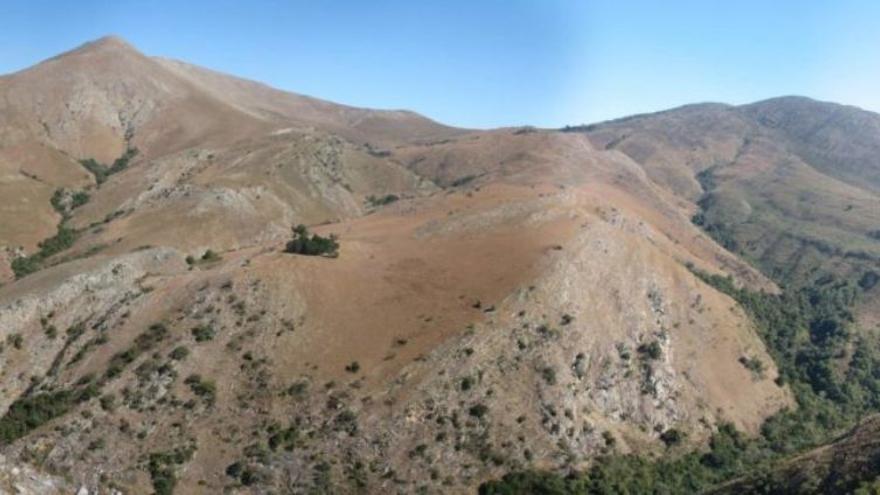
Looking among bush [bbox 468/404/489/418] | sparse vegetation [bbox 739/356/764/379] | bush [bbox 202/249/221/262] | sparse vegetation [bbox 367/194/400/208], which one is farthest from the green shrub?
sparse vegetation [bbox 367/194/400/208]

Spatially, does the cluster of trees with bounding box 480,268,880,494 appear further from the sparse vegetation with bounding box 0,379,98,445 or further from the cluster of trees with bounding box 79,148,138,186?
the cluster of trees with bounding box 79,148,138,186

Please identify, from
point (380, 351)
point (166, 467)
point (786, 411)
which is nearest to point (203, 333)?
point (166, 467)

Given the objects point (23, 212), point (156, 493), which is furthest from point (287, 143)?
point (156, 493)

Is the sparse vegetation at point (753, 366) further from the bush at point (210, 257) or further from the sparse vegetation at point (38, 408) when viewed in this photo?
the sparse vegetation at point (38, 408)

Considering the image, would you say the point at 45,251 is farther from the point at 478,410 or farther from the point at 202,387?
the point at 478,410

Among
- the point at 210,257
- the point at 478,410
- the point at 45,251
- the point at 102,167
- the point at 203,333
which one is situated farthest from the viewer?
the point at 102,167

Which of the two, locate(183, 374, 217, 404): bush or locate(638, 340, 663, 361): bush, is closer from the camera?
locate(183, 374, 217, 404): bush

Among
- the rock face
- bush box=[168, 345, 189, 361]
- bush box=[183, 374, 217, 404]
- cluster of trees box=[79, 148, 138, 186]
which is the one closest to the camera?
the rock face

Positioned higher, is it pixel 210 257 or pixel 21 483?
pixel 210 257

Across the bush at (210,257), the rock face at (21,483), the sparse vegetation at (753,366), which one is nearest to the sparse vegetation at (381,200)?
the bush at (210,257)

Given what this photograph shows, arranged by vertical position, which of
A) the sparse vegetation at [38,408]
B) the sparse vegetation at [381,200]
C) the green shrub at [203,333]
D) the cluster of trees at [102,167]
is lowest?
the sparse vegetation at [38,408]

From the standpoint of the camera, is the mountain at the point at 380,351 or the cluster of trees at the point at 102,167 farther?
the cluster of trees at the point at 102,167
